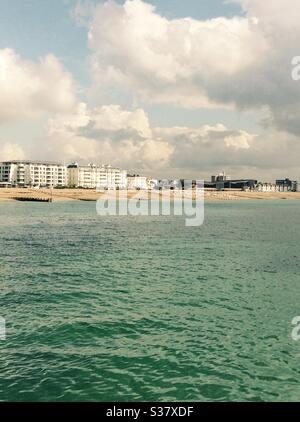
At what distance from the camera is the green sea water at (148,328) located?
21.0m

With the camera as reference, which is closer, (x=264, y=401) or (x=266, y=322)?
(x=264, y=401)

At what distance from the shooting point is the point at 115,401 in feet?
64.3

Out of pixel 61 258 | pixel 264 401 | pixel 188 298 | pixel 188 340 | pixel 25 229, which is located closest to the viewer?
pixel 264 401

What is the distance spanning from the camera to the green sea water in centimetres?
2097

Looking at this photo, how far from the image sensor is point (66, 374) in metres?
→ 22.0

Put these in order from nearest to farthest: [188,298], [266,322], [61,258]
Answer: [266,322]
[188,298]
[61,258]

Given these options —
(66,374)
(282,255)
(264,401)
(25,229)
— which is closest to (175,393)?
(264,401)

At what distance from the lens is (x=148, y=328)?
29031mm
